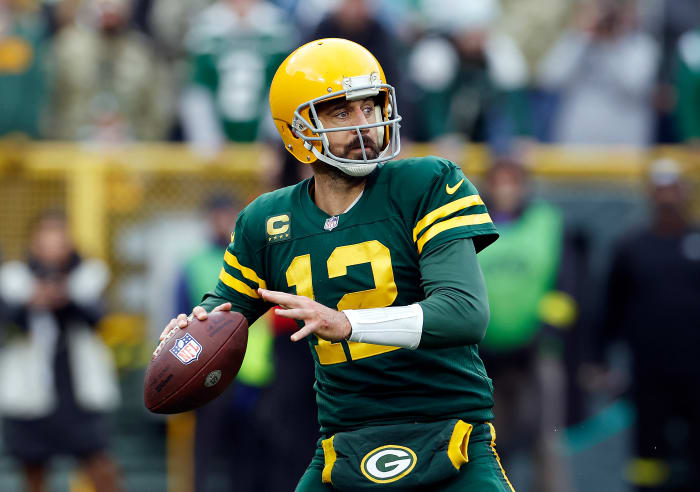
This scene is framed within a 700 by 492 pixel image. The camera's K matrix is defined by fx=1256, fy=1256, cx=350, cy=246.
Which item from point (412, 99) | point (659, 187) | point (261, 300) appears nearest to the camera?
point (261, 300)

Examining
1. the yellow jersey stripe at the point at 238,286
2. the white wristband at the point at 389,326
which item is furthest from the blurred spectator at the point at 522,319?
the white wristband at the point at 389,326

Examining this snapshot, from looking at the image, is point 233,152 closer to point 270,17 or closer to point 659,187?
point 270,17

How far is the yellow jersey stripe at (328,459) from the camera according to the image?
378cm

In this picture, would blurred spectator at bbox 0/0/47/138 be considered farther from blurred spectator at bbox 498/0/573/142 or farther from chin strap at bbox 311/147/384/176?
chin strap at bbox 311/147/384/176

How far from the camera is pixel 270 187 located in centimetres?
690

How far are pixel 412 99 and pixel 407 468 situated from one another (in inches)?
200

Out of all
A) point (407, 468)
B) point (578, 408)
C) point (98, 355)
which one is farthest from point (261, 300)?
point (578, 408)

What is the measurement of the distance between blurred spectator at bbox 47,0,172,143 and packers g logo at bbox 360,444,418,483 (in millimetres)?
5310

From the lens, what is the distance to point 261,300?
4.12 metres

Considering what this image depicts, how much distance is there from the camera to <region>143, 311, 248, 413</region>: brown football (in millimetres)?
3824

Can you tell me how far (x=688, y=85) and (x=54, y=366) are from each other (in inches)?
181

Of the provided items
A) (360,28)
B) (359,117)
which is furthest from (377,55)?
(359,117)

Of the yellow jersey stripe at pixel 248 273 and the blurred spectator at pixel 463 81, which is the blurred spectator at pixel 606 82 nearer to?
the blurred spectator at pixel 463 81

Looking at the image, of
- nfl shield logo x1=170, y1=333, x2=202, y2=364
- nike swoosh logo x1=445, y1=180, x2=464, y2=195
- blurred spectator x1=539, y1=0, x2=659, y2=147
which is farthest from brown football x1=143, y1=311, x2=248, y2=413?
blurred spectator x1=539, y1=0, x2=659, y2=147
